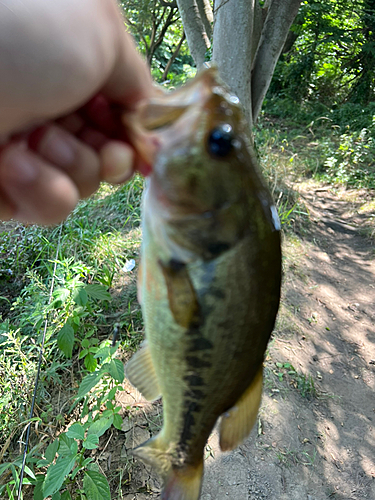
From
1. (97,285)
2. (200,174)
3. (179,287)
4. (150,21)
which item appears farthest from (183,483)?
(150,21)

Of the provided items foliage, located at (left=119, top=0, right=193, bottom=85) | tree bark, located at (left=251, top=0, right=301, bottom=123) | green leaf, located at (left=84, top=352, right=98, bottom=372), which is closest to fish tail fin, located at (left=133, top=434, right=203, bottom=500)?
green leaf, located at (left=84, top=352, right=98, bottom=372)

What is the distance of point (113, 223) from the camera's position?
4.88 m

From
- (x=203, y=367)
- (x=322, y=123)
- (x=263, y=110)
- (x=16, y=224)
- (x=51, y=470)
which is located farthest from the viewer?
(x=263, y=110)

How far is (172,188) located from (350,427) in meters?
3.38

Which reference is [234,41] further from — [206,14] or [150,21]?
[150,21]

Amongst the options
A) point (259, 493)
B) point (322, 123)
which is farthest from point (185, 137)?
point (322, 123)

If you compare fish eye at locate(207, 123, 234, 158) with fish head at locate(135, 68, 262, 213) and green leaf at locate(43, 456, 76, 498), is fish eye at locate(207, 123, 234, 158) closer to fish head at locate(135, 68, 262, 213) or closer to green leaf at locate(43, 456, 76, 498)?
fish head at locate(135, 68, 262, 213)

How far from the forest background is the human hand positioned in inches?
57.8

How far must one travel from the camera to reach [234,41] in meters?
3.84

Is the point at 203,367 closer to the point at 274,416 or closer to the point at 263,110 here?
the point at 274,416

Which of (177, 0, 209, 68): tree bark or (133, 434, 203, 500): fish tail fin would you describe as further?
(177, 0, 209, 68): tree bark

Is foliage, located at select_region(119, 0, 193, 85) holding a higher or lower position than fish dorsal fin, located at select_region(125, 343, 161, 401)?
higher

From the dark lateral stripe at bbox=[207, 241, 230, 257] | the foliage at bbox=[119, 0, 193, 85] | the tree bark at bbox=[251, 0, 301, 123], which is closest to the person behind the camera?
the dark lateral stripe at bbox=[207, 241, 230, 257]

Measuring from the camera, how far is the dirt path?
2805mm
